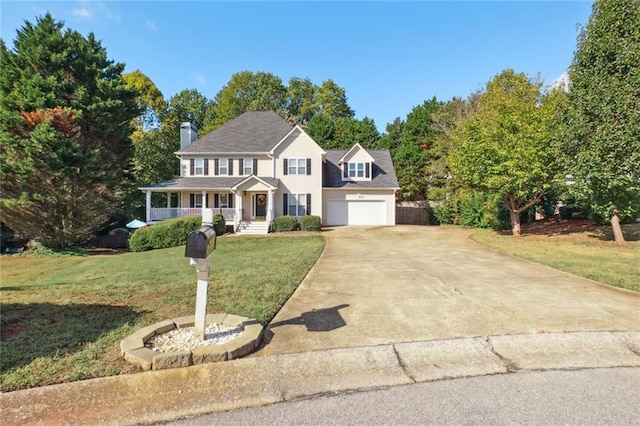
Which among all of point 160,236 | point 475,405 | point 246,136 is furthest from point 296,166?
point 475,405

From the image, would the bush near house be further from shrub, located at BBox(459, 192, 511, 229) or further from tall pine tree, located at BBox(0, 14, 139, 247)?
shrub, located at BBox(459, 192, 511, 229)

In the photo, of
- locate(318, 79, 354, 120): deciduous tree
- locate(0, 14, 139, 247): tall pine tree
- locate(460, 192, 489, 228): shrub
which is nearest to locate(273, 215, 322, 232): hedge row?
locate(0, 14, 139, 247): tall pine tree

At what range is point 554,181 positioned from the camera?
1506cm

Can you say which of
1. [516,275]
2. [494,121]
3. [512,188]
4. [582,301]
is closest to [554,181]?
[512,188]

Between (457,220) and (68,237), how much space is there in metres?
27.0

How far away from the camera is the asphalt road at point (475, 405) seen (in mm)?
2691

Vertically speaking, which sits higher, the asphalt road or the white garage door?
the white garage door

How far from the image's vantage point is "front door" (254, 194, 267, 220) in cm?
2461

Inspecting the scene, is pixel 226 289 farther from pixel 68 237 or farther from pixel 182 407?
pixel 68 237

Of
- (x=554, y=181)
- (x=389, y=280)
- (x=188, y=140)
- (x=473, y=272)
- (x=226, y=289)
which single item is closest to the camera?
(x=226, y=289)

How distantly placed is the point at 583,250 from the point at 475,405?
39.0 feet

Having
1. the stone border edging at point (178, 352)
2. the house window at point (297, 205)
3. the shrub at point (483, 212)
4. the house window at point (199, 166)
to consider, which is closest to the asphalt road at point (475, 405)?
the stone border edging at point (178, 352)

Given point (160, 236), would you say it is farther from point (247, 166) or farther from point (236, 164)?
point (247, 166)

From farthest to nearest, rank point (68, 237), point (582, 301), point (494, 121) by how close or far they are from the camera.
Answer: point (68, 237)
point (494, 121)
point (582, 301)
